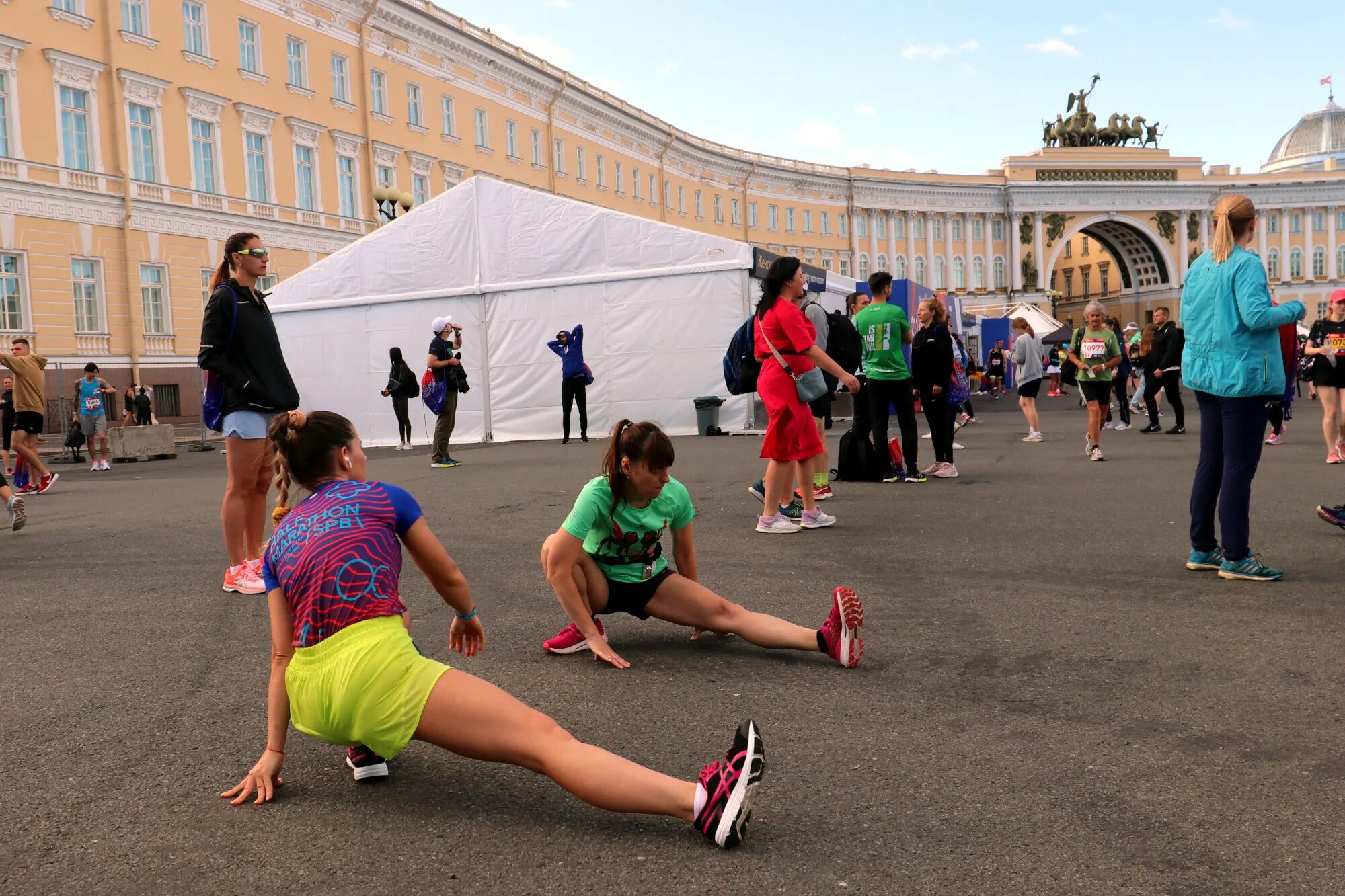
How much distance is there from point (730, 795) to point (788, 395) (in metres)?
4.84

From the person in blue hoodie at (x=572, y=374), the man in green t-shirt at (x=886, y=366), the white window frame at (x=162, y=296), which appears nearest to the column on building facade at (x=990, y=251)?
the white window frame at (x=162, y=296)

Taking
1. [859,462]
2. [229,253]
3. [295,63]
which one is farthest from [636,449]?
[295,63]

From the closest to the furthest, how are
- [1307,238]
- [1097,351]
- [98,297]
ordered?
[1097,351] < [98,297] < [1307,238]

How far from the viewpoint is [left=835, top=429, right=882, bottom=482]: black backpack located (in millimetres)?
10203

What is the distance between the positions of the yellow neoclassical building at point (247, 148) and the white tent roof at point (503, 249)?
1075 cm

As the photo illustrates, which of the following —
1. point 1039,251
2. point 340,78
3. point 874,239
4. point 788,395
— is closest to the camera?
point 788,395

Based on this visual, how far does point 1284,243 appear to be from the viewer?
3246 inches

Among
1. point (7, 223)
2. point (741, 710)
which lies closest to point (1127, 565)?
point (741, 710)

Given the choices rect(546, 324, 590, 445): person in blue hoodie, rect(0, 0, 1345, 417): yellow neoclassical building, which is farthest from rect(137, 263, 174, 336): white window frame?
rect(546, 324, 590, 445): person in blue hoodie

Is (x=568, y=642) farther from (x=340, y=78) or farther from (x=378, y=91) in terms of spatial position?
(x=378, y=91)

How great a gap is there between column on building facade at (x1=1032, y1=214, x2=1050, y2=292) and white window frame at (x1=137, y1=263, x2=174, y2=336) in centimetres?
6417

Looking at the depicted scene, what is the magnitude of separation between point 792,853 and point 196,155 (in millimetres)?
32078

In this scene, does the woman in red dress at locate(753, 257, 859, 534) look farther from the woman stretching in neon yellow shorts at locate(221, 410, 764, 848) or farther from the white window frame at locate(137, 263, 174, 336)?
the white window frame at locate(137, 263, 174, 336)

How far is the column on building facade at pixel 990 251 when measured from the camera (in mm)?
79312
